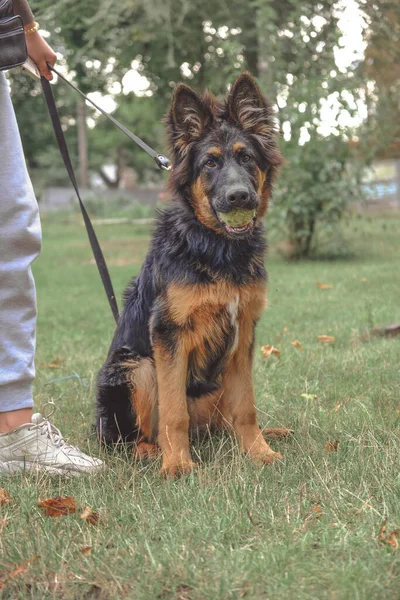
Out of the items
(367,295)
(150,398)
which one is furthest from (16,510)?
(367,295)

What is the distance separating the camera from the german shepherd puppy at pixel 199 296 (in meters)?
3.48

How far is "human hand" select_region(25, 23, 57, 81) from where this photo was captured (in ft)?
12.1

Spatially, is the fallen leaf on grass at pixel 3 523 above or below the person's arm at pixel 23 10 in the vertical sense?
below

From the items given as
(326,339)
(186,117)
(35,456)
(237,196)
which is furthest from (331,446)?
(326,339)

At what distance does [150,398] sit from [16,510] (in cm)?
101

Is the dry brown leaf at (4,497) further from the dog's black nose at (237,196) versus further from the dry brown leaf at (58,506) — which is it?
the dog's black nose at (237,196)

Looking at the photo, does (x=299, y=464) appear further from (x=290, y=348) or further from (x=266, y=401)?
(x=290, y=348)

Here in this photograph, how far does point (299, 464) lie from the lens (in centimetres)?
329

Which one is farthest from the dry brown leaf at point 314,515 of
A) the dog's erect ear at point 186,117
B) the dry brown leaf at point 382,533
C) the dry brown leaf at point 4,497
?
the dog's erect ear at point 186,117

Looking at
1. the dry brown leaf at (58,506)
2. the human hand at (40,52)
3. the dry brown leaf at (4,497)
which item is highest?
the human hand at (40,52)

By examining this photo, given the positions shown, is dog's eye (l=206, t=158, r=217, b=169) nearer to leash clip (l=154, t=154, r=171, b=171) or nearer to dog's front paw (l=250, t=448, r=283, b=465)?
leash clip (l=154, t=154, r=171, b=171)

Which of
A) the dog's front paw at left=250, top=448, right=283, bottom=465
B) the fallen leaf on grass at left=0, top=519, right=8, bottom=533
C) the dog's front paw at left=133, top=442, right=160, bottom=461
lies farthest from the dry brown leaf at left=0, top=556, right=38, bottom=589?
the dog's front paw at left=250, top=448, right=283, bottom=465

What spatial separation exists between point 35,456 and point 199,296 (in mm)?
1076

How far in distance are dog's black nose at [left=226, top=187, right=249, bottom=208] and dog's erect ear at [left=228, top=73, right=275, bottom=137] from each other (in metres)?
0.44
